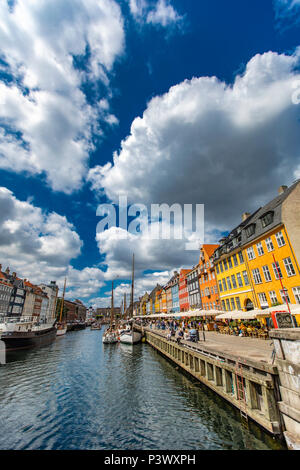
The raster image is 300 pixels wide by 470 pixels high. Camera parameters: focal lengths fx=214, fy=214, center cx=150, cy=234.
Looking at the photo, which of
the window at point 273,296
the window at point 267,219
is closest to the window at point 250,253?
the window at point 267,219

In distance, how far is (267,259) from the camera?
86.7 feet

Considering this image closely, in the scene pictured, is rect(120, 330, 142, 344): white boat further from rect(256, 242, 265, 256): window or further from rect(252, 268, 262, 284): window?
rect(256, 242, 265, 256): window

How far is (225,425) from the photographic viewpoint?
923 centimetres

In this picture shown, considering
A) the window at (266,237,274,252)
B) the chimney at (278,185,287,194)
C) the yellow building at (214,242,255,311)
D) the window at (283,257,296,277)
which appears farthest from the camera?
the yellow building at (214,242,255,311)

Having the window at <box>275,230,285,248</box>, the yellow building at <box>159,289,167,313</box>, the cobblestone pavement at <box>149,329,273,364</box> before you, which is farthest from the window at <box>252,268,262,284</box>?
the yellow building at <box>159,289,167,313</box>

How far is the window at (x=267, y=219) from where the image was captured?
26.2 meters

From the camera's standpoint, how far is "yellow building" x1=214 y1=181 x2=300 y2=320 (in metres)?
23.0

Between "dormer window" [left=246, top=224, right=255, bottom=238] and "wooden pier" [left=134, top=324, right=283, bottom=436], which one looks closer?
"wooden pier" [left=134, top=324, right=283, bottom=436]

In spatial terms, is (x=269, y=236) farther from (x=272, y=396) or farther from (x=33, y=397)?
(x=33, y=397)

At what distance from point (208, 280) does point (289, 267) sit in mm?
22792

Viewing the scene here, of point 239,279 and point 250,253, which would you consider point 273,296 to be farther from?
point 239,279

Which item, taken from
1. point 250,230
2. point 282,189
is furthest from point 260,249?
point 282,189

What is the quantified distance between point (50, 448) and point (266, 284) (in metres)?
25.9
